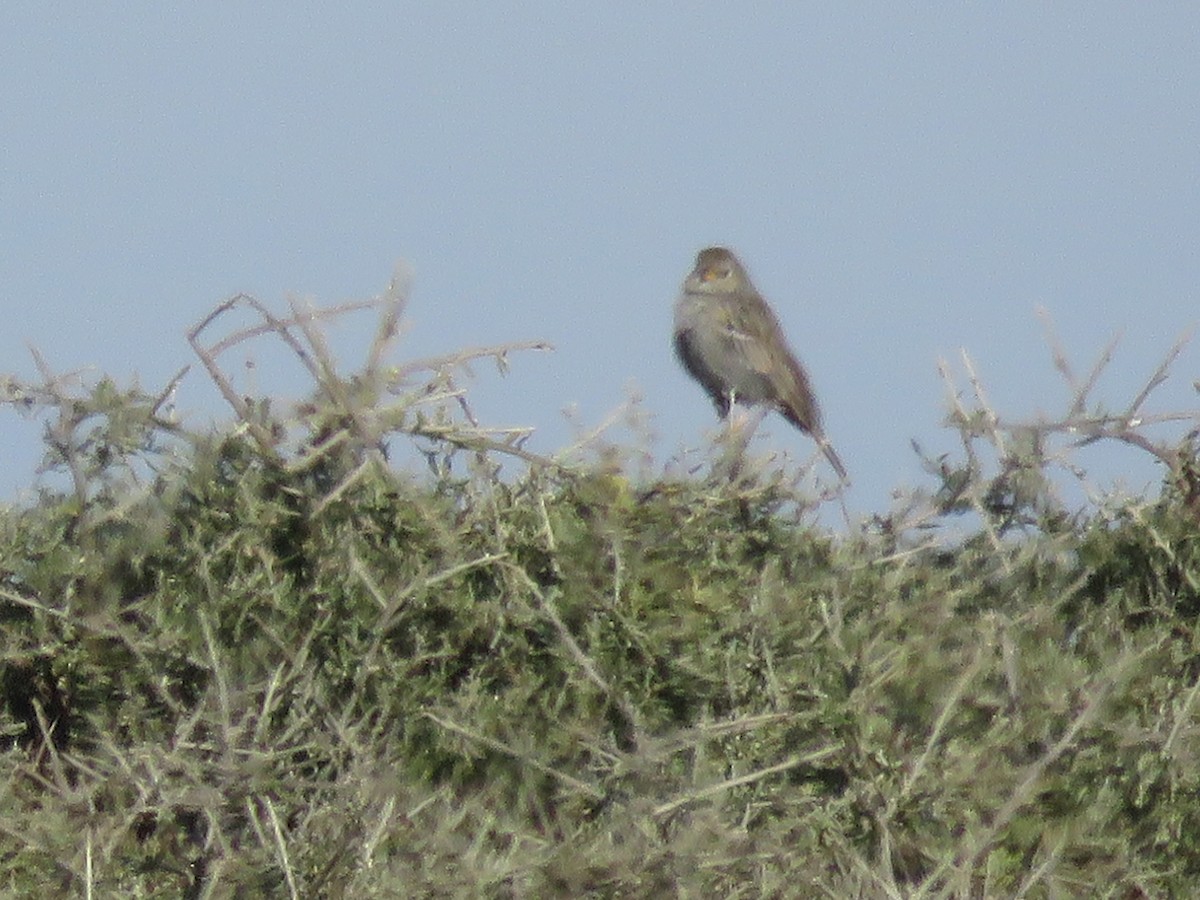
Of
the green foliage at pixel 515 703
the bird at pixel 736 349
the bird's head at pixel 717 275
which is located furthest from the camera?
the bird's head at pixel 717 275

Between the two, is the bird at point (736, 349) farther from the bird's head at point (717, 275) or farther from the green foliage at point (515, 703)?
the green foliage at point (515, 703)

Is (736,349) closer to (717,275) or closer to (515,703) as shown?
(717,275)

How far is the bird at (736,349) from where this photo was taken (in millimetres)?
9086

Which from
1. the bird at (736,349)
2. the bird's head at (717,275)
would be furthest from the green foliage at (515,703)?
the bird's head at (717,275)

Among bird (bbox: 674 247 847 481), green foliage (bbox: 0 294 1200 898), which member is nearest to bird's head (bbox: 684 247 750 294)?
bird (bbox: 674 247 847 481)

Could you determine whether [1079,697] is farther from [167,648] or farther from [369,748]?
[167,648]

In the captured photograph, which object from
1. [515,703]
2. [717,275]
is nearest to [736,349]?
[717,275]

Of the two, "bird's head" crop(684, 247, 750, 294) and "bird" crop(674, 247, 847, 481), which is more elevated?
"bird's head" crop(684, 247, 750, 294)

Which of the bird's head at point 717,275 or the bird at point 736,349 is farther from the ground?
the bird's head at point 717,275

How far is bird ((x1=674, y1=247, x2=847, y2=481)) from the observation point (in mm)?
9086

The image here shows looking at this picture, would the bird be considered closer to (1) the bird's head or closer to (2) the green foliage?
(1) the bird's head

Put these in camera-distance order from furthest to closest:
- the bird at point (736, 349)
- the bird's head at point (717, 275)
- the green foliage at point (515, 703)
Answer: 1. the bird's head at point (717, 275)
2. the bird at point (736, 349)
3. the green foliage at point (515, 703)

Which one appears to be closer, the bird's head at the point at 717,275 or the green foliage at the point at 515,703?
the green foliage at the point at 515,703

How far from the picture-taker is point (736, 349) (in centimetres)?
918
